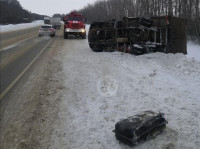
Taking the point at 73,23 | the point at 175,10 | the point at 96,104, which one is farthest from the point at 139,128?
the point at 175,10

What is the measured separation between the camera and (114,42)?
15.2 metres

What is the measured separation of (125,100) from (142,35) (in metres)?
8.02

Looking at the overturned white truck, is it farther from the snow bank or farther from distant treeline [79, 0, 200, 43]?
distant treeline [79, 0, 200, 43]

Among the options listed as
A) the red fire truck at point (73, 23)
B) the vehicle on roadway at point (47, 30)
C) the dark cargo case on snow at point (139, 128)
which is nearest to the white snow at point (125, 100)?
the dark cargo case on snow at point (139, 128)

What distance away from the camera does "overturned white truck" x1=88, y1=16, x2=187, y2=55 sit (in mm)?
12703

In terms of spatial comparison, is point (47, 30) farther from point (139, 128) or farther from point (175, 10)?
point (139, 128)

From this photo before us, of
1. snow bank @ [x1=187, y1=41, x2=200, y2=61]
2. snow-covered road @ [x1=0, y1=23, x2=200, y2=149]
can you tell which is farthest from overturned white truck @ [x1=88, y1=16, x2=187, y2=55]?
snow-covered road @ [x1=0, y1=23, x2=200, y2=149]

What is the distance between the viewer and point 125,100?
655 cm

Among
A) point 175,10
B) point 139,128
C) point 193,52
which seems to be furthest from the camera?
point 175,10

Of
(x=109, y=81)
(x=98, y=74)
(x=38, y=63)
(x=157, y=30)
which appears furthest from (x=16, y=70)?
(x=157, y=30)

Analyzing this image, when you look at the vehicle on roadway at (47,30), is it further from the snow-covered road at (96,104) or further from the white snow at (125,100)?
the snow-covered road at (96,104)

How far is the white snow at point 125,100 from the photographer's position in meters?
4.55

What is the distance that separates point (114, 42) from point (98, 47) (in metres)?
1.34

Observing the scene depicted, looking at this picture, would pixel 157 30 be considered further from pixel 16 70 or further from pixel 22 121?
pixel 22 121
